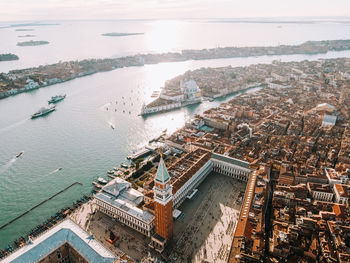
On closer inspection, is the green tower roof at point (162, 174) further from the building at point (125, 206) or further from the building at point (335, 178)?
the building at point (335, 178)

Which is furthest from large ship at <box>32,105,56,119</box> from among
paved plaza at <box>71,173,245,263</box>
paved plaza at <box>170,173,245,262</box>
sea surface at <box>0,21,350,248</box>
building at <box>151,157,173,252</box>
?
building at <box>151,157,173,252</box>

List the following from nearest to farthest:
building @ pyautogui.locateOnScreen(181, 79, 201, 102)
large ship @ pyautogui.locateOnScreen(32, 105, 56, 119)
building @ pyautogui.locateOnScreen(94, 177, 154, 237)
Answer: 1. building @ pyautogui.locateOnScreen(94, 177, 154, 237)
2. large ship @ pyautogui.locateOnScreen(32, 105, 56, 119)
3. building @ pyautogui.locateOnScreen(181, 79, 201, 102)

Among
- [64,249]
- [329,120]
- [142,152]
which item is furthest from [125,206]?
[329,120]

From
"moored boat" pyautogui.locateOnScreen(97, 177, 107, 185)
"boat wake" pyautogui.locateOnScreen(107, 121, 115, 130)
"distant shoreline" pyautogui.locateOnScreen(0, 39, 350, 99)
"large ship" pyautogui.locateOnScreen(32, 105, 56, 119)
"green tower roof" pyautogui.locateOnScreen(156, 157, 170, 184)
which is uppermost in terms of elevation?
"green tower roof" pyautogui.locateOnScreen(156, 157, 170, 184)

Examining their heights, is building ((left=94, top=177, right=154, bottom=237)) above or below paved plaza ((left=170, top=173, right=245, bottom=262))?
above

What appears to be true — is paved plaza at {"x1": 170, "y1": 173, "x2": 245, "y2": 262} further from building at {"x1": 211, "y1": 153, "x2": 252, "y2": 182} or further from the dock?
the dock

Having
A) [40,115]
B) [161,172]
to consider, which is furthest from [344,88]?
[40,115]

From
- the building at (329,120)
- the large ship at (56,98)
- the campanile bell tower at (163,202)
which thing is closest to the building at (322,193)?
the campanile bell tower at (163,202)

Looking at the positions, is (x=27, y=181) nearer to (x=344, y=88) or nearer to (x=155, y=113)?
(x=155, y=113)
